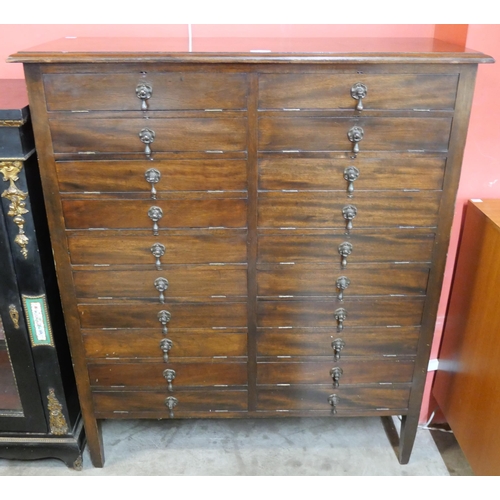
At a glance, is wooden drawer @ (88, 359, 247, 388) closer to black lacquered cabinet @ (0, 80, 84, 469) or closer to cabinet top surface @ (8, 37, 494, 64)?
black lacquered cabinet @ (0, 80, 84, 469)

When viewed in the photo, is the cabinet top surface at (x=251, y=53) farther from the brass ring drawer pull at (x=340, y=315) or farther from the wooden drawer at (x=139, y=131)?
the brass ring drawer pull at (x=340, y=315)

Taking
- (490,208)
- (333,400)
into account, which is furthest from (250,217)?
(490,208)

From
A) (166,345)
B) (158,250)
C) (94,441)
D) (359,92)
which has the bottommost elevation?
(94,441)

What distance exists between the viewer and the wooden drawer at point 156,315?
168 centimetres

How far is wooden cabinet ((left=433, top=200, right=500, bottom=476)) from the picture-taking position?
1709 millimetres

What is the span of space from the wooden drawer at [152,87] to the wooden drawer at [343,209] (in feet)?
1.02

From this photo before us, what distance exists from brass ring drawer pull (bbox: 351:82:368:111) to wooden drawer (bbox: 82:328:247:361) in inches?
31.9

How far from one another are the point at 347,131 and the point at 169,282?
72cm

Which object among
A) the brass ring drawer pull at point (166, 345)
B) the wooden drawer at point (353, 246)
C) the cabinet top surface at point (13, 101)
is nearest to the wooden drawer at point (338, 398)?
the brass ring drawer pull at point (166, 345)

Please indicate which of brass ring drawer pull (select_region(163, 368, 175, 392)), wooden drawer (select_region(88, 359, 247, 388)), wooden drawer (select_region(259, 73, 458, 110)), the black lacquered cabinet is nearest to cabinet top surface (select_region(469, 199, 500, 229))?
wooden drawer (select_region(259, 73, 458, 110))

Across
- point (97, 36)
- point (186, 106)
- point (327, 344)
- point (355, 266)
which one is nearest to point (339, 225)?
point (355, 266)

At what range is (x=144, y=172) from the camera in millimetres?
1484

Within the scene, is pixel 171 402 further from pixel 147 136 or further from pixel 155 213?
pixel 147 136

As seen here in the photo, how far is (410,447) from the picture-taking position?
197 centimetres
